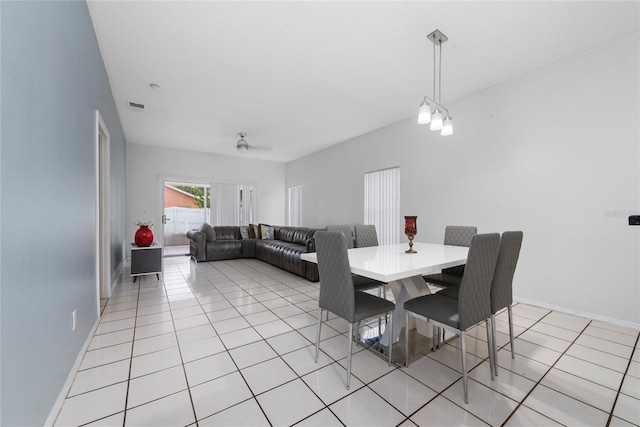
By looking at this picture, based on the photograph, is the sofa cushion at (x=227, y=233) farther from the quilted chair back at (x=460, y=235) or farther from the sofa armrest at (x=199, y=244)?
the quilted chair back at (x=460, y=235)

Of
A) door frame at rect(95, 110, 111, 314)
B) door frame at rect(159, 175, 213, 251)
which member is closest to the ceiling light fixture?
door frame at rect(95, 110, 111, 314)

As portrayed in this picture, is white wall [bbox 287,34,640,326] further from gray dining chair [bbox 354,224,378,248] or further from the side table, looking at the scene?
A: the side table

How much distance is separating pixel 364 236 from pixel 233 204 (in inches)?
217

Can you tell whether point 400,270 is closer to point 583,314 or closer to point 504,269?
point 504,269

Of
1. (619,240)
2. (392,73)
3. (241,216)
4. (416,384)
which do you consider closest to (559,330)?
(619,240)

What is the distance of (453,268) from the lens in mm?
2719

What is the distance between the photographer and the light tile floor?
1443mm

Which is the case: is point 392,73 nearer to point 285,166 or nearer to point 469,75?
point 469,75

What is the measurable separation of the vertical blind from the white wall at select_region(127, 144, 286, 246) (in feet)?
12.4

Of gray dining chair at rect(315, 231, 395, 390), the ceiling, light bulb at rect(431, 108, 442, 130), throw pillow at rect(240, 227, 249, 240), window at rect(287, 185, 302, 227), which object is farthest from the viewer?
window at rect(287, 185, 302, 227)

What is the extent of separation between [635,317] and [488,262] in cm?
225

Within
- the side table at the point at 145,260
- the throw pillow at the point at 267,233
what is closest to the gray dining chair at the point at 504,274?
the side table at the point at 145,260

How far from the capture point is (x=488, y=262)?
167 cm

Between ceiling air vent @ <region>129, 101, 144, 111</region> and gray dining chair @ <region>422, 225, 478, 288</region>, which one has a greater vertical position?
ceiling air vent @ <region>129, 101, 144, 111</region>
